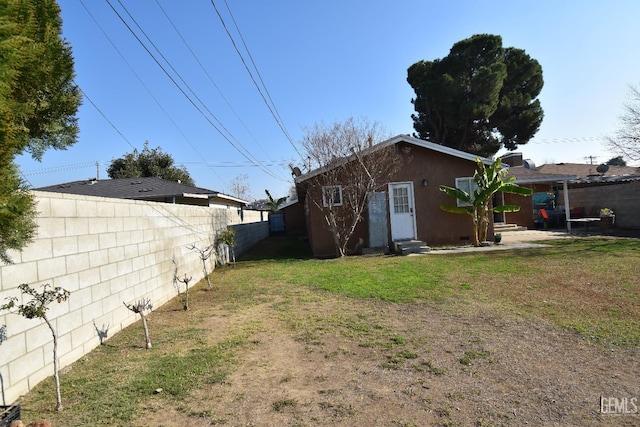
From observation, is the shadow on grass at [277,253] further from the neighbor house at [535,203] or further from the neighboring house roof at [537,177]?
the neighboring house roof at [537,177]

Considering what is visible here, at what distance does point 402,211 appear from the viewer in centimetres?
1399

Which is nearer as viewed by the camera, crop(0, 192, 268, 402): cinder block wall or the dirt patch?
the dirt patch

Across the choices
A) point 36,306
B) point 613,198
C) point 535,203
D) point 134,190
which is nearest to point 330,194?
point 36,306

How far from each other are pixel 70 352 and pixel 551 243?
14.2 m

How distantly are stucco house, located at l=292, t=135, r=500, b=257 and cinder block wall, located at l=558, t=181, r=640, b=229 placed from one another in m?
7.34

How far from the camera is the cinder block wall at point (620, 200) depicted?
15.8m

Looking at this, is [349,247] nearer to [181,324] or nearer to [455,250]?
[455,250]

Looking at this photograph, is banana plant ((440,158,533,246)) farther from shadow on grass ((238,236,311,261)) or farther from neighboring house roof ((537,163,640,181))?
neighboring house roof ((537,163,640,181))

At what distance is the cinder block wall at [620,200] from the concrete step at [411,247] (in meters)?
10.3

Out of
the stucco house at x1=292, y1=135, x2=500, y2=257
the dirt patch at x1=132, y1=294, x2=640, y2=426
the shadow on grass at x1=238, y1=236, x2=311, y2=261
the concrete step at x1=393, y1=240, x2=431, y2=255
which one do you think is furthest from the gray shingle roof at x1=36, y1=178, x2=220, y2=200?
the dirt patch at x1=132, y1=294, x2=640, y2=426

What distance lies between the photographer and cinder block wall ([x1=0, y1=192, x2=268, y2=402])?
3.48 m

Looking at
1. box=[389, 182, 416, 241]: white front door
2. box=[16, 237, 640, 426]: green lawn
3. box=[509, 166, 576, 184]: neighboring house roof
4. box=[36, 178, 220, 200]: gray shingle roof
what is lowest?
box=[16, 237, 640, 426]: green lawn

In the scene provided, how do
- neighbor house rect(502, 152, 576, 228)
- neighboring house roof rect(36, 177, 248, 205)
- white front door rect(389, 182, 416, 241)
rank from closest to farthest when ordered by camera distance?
white front door rect(389, 182, 416, 241), neighboring house roof rect(36, 177, 248, 205), neighbor house rect(502, 152, 576, 228)

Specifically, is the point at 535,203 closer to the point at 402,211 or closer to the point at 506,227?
the point at 506,227
